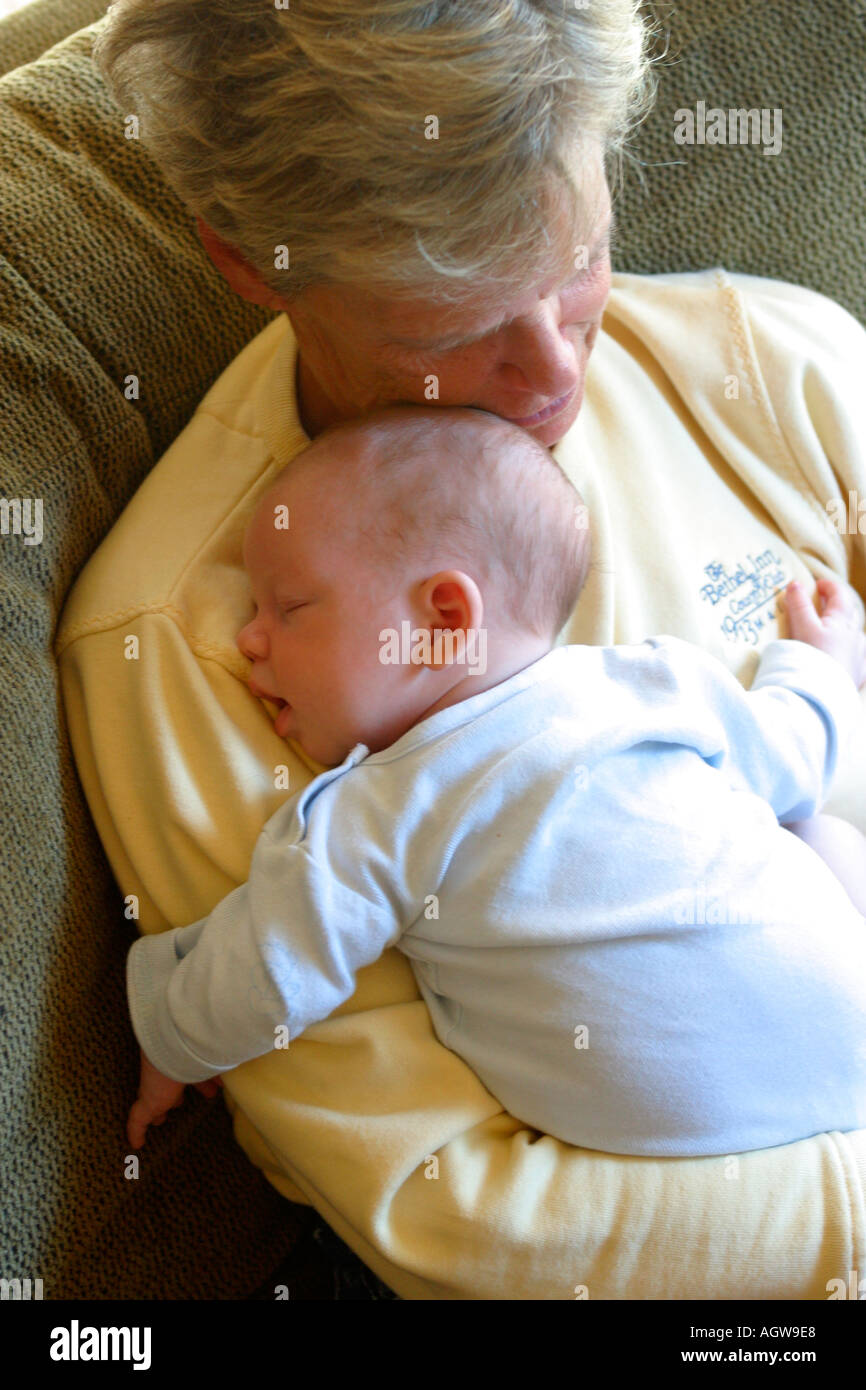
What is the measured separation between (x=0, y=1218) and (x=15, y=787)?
363mm

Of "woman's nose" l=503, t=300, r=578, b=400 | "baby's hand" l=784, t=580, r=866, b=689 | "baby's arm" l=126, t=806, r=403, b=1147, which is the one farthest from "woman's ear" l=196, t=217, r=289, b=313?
"baby's hand" l=784, t=580, r=866, b=689

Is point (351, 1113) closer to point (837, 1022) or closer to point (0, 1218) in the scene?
point (0, 1218)

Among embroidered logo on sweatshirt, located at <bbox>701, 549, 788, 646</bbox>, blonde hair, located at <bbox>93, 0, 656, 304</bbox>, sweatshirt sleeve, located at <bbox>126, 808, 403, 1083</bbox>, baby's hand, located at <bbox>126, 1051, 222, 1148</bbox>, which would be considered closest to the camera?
blonde hair, located at <bbox>93, 0, 656, 304</bbox>

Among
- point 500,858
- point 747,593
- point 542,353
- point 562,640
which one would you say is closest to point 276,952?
point 500,858

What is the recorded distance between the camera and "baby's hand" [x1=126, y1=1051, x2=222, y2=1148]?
114 cm

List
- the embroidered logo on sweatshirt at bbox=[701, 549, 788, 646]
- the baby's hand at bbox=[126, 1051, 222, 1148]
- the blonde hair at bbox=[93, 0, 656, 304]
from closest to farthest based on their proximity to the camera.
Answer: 1. the blonde hair at bbox=[93, 0, 656, 304]
2. the baby's hand at bbox=[126, 1051, 222, 1148]
3. the embroidered logo on sweatshirt at bbox=[701, 549, 788, 646]

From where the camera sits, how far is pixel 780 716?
1260 millimetres

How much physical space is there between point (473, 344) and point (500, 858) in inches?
17.9

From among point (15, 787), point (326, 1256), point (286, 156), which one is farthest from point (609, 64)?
point (326, 1256)

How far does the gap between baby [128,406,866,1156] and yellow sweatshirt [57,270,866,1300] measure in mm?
44

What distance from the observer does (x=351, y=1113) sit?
1079 mm

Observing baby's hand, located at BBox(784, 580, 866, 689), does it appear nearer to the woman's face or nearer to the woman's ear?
the woman's face

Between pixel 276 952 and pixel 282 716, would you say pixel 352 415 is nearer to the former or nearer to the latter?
pixel 282 716

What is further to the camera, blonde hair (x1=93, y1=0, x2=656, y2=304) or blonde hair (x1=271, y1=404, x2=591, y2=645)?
blonde hair (x1=271, y1=404, x2=591, y2=645)
